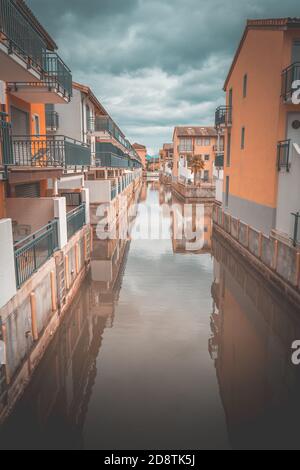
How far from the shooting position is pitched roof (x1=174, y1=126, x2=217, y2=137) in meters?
72.3

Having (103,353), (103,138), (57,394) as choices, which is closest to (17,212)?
(103,353)

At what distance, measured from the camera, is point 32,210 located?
13.8 metres

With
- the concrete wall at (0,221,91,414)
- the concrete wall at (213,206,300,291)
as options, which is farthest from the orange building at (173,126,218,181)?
the concrete wall at (0,221,91,414)

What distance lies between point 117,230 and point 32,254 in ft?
59.4

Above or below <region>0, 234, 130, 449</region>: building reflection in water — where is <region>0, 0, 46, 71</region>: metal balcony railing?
above

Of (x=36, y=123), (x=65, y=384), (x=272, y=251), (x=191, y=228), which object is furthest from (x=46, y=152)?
(x=191, y=228)

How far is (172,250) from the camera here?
22.5 meters

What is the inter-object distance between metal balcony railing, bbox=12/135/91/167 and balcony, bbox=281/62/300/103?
1006 cm

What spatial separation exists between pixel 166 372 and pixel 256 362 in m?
2.57

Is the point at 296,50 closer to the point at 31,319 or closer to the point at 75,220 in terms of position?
the point at 75,220

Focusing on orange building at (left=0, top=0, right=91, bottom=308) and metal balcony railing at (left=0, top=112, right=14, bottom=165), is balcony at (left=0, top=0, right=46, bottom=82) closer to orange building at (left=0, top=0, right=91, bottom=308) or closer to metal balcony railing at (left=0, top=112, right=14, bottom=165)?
orange building at (left=0, top=0, right=91, bottom=308)

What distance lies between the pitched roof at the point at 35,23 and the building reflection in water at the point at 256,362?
43.9 ft

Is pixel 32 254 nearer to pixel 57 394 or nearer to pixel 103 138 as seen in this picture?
pixel 57 394

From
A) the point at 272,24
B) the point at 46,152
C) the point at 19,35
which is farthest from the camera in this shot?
the point at 272,24
